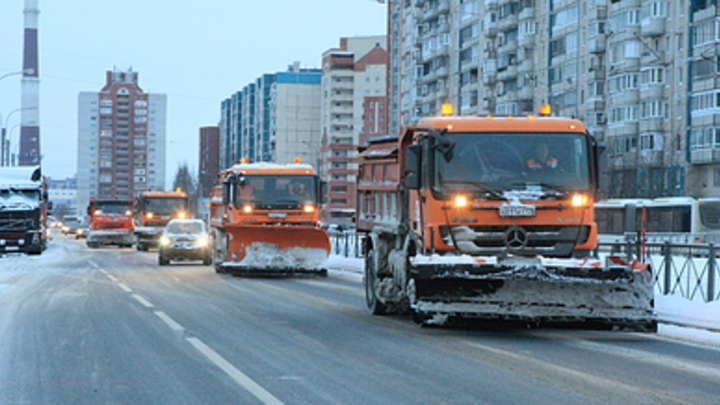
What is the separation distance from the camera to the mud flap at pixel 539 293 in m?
11.2

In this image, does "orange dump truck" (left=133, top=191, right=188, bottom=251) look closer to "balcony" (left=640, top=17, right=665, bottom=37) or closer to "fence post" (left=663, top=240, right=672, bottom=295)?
"balcony" (left=640, top=17, right=665, bottom=37)

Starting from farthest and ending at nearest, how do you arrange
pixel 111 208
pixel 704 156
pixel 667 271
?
pixel 704 156, pixel 111 208, pixel 667 271

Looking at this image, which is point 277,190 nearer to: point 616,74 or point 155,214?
point 155,214

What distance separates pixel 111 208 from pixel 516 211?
4625 centimetres

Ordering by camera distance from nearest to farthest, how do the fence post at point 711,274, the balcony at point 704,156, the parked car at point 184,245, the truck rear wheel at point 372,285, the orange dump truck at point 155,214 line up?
the truck rear wheel at point 372,285 < the fence post at point 711,274 < the parked car at point 184,245 < the orange dump truck at point 155,214 < the balcony at point 704,156

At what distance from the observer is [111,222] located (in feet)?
183

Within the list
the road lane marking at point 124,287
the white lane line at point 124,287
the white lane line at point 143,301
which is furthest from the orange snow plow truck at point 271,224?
the white lane line at point 143,301

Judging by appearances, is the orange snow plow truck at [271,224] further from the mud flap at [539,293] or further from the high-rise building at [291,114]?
the high-rise building at [291,114]

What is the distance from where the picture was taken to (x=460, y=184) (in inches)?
471

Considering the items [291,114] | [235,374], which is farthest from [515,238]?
[291,114]

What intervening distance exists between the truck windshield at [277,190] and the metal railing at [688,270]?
9.99 metres

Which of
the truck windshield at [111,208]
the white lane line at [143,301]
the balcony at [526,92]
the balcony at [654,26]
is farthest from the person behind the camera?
the balcony at [526,92]

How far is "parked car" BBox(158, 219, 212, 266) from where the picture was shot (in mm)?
32125

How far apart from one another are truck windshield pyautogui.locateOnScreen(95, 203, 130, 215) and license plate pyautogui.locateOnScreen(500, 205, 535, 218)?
45978mm
